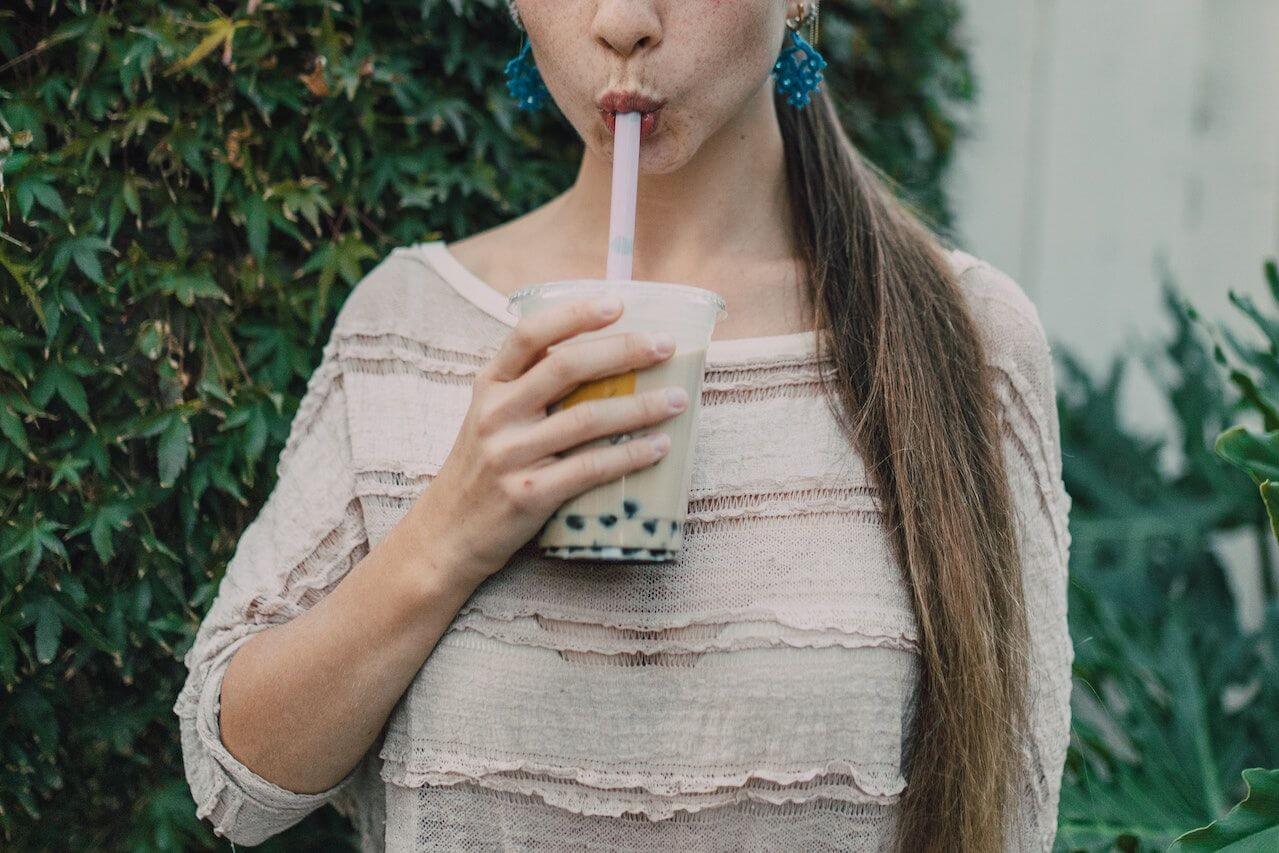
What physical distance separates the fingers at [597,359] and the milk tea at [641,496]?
2cm

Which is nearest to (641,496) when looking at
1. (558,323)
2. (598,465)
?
(598,465)

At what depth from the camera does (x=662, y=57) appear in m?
1.13

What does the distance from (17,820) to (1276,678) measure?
186 cm

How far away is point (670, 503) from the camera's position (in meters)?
0.98

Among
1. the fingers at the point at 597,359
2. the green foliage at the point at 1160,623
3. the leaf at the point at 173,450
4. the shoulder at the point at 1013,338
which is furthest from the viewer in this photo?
the green foliage at the point at 1160,623

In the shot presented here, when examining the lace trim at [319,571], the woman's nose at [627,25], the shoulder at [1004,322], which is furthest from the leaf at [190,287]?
the shoulder at [1004,322]

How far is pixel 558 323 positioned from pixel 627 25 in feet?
1.14

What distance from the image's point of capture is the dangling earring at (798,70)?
1340mm

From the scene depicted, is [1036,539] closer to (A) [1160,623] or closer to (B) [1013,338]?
(B) [1013,338]

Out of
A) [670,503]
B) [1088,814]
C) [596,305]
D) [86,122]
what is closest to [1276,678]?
[1088,814]

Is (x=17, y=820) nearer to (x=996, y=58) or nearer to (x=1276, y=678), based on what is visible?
(x=1276, y=678)

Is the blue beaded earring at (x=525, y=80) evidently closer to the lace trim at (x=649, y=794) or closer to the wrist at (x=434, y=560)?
the wrist at (x=434, y=560)

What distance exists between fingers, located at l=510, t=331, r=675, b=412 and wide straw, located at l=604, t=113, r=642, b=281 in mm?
73

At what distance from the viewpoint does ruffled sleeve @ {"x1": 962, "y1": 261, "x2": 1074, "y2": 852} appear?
1.29 m
